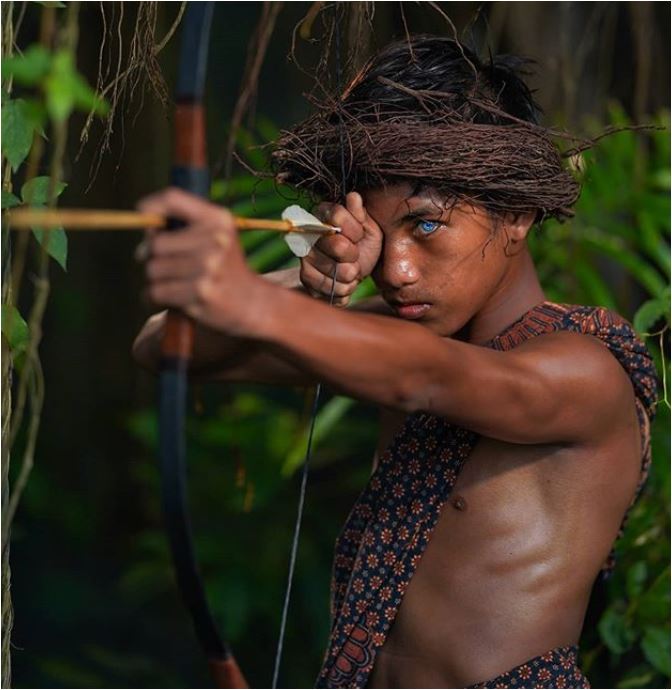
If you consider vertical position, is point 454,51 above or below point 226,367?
above

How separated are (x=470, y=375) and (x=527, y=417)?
16 centimetres

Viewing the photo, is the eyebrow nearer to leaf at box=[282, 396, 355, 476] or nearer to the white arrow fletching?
the white arrow fletching

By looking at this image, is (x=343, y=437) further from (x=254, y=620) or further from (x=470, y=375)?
(x=470, y=375)

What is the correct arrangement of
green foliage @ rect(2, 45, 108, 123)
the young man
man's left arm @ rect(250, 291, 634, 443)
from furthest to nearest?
the young man
man's left arm @ rect(250, 291, 634, 443)
green foliage @ rect(2, 45, 108, 123)

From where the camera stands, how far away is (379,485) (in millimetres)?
1647

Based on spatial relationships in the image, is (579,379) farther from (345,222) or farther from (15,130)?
(15,130)

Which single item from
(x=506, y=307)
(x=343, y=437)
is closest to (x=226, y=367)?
(x=506, y=307)

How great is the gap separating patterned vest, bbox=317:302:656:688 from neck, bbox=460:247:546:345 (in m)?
0.02

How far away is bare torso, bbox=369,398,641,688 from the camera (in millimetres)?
1518

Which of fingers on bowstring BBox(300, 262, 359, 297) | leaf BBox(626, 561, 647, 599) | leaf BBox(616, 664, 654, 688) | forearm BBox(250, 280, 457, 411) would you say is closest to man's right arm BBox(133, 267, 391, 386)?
fingers on bowstring BBox(300, 262, 359, 297)

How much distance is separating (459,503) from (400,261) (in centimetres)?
33

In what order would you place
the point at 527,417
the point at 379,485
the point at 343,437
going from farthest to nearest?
the point at 343,437, the point at 379,485, the point at 527,417

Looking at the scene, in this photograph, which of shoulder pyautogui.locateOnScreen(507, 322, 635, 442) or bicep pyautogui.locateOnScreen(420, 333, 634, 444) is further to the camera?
shoulder pyautogui.locateOnScreen(507, 322, 635, 442)

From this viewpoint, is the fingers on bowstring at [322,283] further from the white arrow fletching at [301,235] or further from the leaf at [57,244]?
the leaf at [57,244]
